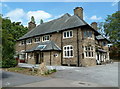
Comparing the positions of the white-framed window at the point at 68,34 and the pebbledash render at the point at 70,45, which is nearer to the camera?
the pebbledash render at the point at 70,45

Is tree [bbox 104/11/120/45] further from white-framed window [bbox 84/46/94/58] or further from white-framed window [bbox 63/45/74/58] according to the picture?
white-framed window [bbox 63/45/74/58]

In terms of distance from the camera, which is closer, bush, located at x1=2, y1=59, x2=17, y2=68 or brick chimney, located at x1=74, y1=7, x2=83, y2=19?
bush, located at x1=2, y1=59, x2=17, y2=68

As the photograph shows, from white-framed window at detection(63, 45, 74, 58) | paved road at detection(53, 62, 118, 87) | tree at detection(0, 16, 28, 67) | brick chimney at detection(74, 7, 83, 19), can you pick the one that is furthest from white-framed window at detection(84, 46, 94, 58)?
tree at detection(0, 16, 28, 67)

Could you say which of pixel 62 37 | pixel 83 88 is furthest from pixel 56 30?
pixel 83 88

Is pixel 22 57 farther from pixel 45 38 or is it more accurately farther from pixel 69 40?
pixel 69 40

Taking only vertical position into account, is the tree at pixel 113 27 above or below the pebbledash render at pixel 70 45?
above

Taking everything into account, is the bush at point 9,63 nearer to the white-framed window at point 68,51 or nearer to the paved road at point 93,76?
the white-framed window at point 68,51

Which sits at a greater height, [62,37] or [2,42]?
[62,37]

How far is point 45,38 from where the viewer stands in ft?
89.5

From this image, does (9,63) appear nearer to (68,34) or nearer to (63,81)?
(68,34)

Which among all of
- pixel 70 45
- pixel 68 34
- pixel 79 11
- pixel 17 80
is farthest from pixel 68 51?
pixel 17 80

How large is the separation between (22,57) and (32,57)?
683 cm

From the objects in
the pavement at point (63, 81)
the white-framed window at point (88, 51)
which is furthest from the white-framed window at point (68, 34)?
the pavement at point (63, 81)

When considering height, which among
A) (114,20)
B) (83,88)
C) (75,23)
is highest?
(114,20)
